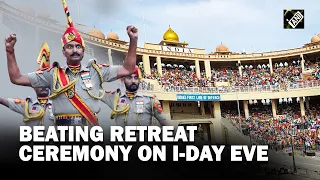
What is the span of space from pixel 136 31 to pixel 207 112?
22572 mm

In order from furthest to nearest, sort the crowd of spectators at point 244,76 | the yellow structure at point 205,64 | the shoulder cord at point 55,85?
the crowd of spectators at point 244,76 → the yellow structure at point 205,64 → the shoulder cord at point 55,85

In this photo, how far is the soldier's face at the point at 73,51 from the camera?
7078 mm

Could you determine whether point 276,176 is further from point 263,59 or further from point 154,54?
point 263,59

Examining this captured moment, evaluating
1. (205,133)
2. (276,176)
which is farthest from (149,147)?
(205,133)

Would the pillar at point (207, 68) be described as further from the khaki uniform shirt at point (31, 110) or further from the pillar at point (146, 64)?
the khaki uniform shirt at point (31, 110)

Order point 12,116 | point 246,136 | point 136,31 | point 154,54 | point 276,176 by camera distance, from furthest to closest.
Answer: point 154,54, point 246,136, point 276,176, point 12,116, point 136,31

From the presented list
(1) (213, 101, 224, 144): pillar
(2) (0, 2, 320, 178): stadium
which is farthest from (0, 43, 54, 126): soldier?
(1) (213, 101, 224, 144): pillar

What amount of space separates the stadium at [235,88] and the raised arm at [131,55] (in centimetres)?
1299

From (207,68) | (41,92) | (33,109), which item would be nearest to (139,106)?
(41,92)

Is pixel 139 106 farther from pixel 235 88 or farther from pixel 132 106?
pixel 235 88

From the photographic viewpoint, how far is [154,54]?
28219 millimetres

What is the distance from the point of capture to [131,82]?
888 cm

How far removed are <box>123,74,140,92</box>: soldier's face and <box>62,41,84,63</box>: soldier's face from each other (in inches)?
79.0

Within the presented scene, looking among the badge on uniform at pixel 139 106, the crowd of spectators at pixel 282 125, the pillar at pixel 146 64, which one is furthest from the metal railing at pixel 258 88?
the badge on uniform at pixel 139 106
